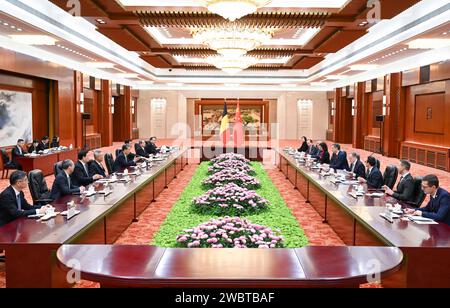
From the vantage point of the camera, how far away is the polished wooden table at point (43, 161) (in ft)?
34.1

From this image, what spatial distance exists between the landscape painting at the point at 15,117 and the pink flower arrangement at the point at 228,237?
939cm

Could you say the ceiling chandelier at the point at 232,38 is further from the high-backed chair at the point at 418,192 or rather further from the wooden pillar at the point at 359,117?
the wooden pillar at the point at 359,117

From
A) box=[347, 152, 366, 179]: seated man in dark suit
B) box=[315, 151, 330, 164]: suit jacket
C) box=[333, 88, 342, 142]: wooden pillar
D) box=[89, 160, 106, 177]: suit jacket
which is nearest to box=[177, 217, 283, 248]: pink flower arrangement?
box=[89, 160, 106, 177]: suit jacket

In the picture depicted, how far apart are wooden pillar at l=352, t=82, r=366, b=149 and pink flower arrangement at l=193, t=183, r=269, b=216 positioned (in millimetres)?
13117

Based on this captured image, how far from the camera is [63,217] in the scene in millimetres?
4332

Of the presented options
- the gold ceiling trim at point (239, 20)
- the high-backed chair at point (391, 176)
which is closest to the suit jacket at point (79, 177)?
the gold ceiling trim at point (239, 20)

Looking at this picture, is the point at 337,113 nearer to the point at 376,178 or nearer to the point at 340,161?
the point at 340,161

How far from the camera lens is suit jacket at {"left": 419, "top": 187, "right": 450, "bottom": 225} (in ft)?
14.0

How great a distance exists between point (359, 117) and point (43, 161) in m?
13.6

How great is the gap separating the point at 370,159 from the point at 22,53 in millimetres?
9536

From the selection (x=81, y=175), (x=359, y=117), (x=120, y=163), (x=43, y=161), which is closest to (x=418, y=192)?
(x=81, y=175)

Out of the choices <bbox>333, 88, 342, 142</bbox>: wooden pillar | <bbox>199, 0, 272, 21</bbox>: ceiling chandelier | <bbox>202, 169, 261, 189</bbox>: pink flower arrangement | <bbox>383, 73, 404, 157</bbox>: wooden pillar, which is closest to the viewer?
<bbox>199, 0, 272, 21</bbox>: ceiling chandelier

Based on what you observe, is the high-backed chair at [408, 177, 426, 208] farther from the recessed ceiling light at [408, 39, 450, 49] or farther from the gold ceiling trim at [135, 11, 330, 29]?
the recessed ceiling light at [408, 39, 450, 49]
